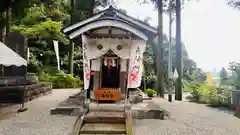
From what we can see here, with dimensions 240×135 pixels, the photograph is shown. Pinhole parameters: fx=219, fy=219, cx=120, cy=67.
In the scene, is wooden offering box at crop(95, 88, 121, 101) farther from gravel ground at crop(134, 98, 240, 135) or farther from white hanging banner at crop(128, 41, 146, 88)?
gravel ground at crop(134, 98, 240, 135)

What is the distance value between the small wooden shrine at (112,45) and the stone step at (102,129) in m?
1.98

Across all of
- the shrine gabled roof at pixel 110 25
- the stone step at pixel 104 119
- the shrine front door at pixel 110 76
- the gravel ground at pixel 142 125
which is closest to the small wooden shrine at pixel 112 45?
the shrine gabled roof at pixel 110 25

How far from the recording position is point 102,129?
6707 mm

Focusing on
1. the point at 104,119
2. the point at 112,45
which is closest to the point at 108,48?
the point at 112,45

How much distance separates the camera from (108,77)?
10.8 meters

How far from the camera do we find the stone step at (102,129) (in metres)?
6.52

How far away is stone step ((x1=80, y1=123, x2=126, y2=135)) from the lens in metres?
6.52

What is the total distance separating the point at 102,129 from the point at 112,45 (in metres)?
3.86

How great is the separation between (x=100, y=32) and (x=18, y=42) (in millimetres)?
7648

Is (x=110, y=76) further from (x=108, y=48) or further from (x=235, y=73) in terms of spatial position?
(x=235, y=73)

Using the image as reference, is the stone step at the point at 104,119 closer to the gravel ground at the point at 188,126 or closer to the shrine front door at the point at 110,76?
the gravel ground at the point at 188,126

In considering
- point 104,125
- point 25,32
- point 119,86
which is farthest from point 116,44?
point 25,32

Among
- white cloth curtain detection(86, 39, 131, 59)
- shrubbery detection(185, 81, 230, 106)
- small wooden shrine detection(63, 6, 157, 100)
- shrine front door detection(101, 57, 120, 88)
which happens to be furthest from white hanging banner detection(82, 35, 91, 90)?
shrubbery detection(185, 81, 230, 106)

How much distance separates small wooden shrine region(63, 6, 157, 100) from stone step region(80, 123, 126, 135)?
1980 millimetres
